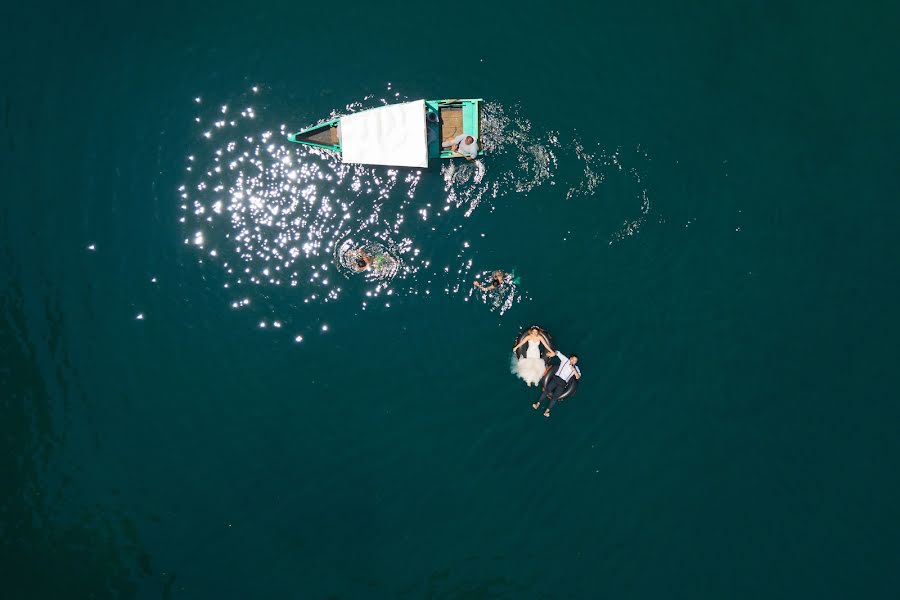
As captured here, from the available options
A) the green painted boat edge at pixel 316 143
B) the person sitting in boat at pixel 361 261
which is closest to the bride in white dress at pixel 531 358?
the person sitting in boat at pixel 361 261

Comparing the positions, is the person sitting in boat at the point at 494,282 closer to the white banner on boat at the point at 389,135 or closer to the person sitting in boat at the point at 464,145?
the person sitting in boat at the point at 464,145

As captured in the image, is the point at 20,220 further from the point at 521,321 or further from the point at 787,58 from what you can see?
the point at 787,58

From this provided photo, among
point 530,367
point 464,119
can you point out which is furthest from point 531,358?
point 464,119

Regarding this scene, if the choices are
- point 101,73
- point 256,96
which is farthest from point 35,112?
point 256,96

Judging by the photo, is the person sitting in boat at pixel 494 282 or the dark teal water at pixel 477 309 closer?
the dark teal water at pixel 477 309

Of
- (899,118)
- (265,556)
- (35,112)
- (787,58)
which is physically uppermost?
(787,58)

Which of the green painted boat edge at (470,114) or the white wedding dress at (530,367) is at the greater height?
the green painted boat edge at (470,114)

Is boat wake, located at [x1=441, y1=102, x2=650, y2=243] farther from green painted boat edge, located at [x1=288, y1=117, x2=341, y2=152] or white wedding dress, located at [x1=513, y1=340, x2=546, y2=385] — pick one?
white wedding dress, located at [x1=513, y1=340, x2=546, y2=385]
